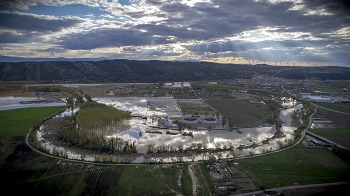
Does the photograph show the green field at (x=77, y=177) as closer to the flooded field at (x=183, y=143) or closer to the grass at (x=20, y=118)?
the flooded field at (x=183, y=143)

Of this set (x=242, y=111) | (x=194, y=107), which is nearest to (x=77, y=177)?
(x=194, y=107)

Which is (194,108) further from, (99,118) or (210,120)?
(99,118)

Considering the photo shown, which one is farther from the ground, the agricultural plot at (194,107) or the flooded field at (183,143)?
the agricultural plot at (194,107)

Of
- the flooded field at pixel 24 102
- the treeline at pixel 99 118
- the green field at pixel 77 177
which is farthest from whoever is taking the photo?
the flooded field at pixel 24 102

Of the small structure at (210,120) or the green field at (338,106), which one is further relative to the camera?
the green field at (338,106)

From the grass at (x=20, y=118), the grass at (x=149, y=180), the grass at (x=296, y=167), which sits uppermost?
the grass at (x=20, y=118)

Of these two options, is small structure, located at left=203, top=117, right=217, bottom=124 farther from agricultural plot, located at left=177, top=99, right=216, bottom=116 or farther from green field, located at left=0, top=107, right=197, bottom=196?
green field, located at left=0, top=107, right=197, bottom=196

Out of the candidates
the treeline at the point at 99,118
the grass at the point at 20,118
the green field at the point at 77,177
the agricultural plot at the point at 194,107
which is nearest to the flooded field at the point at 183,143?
the green field at the point at 77,177
